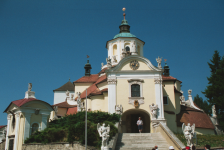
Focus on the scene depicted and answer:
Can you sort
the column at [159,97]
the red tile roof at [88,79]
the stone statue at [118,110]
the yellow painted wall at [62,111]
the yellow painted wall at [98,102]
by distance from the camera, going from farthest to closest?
1. the red tile roof at [88,79]
2. the yellow painted wall at [62,111]
3. the yellow painted wall at [98,102]
4. the column at [159,97]
5. the stone statue at [118,110]

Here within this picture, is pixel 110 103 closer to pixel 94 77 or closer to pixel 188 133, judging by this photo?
pixel 188 133

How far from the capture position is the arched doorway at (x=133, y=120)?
31.7 metres

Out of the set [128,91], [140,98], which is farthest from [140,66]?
[140,98]

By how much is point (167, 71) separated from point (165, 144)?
77.3ft

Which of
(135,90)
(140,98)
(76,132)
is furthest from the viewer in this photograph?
(135,90)

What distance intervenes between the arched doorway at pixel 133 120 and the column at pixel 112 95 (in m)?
2.27

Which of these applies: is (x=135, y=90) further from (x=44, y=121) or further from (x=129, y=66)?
(x=44, y=121)

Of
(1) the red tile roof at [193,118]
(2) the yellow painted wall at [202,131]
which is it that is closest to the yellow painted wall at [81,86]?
(1) the red tile roof at [193,118]

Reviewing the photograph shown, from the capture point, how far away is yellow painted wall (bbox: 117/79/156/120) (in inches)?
1189

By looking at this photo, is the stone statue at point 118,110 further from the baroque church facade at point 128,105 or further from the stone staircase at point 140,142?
the stone staircase at point 140,142

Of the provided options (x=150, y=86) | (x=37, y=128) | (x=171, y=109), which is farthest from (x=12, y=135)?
(x=171, y=109)

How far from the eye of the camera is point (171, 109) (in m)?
34.3

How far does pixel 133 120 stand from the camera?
3222cm

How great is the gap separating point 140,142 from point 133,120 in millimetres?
10755
